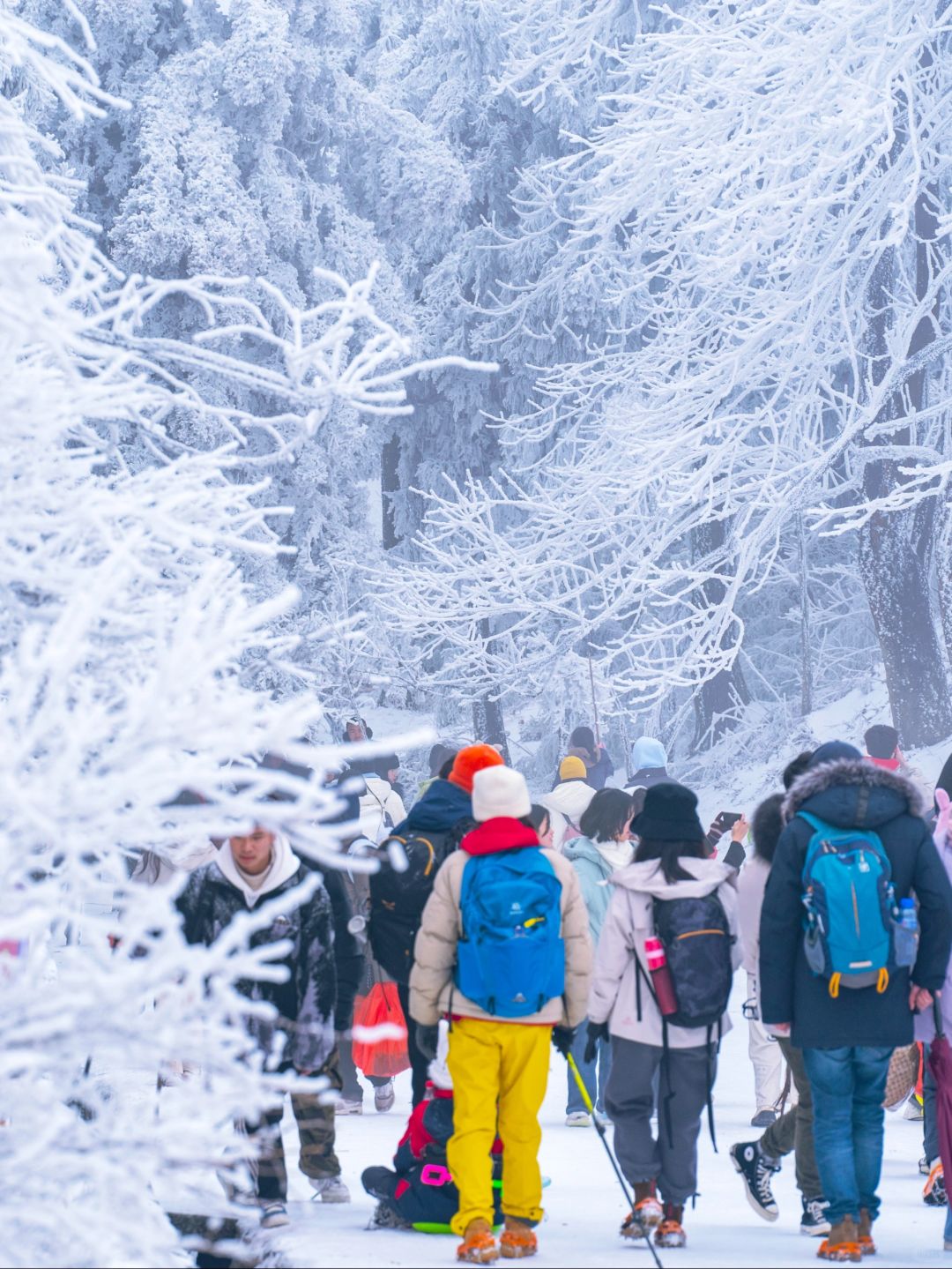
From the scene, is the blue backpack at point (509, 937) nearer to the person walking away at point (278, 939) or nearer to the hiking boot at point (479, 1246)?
the person walking away at point (278, 939)

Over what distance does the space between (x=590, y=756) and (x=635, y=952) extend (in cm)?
921

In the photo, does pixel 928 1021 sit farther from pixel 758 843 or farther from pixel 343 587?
pixel 343 587

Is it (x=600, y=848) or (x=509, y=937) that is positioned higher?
(x=600, y=848)

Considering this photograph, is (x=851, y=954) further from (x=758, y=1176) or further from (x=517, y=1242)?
(x=758, y=1176)

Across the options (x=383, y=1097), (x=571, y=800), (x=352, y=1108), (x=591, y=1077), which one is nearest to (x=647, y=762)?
(x=571, y=800)

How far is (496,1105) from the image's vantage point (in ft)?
21.9

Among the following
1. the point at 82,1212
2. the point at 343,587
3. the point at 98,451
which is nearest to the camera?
the point at 82,1212

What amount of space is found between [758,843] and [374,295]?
19.4 metres

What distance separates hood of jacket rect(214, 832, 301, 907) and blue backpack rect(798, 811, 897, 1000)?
1.68 metres

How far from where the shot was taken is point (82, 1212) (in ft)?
12.2

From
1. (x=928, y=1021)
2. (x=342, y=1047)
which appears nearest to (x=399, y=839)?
(x=928, y=1021)

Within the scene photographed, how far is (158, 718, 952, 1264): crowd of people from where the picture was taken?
6445mm

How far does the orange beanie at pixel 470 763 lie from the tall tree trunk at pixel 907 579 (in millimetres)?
12577

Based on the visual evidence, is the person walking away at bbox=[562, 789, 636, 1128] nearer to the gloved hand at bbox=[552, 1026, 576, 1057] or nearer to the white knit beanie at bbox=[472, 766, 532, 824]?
the gloved hand at bbox=[552, 1026, 576, 1057]
